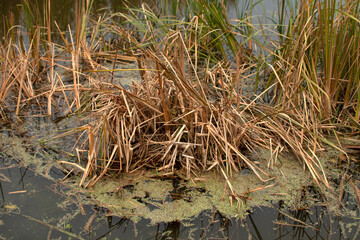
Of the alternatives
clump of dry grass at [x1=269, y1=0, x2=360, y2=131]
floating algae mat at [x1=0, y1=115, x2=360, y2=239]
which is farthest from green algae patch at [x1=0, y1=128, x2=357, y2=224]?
clump of dry grass at [x1=269, y1=0, x2=360, y2=131]

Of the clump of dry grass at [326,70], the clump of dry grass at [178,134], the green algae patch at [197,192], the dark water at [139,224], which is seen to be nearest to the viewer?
the dark water at [139,224]

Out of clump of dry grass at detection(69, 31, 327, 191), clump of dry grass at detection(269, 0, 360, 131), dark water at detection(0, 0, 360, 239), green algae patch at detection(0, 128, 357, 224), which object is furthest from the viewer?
clump of dry grass at detection(269, 0, 360, 131)

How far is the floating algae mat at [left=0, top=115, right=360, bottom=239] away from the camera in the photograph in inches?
65.9

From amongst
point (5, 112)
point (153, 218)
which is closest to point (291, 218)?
point (153, 218)

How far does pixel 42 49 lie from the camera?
347 cm

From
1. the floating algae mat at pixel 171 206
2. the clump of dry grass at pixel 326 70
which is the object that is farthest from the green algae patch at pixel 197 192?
the clump of dry grass at pixel 326 70

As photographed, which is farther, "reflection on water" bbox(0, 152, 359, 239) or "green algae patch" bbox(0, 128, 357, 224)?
"green algae patch" bbox(0, 128, 357, 224)

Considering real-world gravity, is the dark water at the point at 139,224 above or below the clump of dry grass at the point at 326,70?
below

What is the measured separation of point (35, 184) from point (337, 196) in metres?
1.35

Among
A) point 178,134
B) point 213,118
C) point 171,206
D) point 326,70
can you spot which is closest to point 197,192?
point 171,206

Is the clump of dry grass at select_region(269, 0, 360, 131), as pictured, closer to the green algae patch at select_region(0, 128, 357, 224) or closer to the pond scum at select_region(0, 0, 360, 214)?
the pond scum at select_region(0, 0, 360, 214)

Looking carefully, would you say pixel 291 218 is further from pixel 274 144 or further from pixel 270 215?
pixel 274 144

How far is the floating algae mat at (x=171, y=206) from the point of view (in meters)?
1.67

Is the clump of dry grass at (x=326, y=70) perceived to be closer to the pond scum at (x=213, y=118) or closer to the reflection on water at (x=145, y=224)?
the pond scum at (x=213, y=118)
